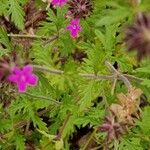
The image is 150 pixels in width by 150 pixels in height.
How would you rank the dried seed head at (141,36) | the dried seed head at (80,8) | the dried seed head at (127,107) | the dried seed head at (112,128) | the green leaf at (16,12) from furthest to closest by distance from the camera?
the green leaf at (16,12) < the dried seed head at (80,8) < the dried seed head at (127,107) < the dried seed head at (112,128) < the dried seed head at (141,36)

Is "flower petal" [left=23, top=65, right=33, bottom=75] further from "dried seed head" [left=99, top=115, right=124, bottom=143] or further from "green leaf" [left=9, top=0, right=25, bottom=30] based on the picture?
"green leaf" [left=9, top=0, right=25, bottom=30]

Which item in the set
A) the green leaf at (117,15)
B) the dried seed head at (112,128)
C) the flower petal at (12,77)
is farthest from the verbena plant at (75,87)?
the green leaf at (117,15)

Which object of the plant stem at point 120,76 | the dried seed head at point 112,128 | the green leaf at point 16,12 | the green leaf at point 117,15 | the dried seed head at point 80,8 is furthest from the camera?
the green leaf at point 16,12

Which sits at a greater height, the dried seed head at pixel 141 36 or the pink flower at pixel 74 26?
the pink flower at pixel 74 26

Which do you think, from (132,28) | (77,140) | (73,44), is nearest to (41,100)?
(73,44)

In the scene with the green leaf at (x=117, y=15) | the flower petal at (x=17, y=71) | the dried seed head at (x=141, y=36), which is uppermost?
the green leaf at (x=117, y=15)

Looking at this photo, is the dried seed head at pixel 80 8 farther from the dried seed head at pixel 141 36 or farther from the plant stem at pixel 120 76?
the dried seed head at pixel 141 36

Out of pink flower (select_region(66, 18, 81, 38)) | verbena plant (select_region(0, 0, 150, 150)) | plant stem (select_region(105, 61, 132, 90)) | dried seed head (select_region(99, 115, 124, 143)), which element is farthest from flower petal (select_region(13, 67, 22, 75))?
pink flower (select_region(66, 18, 81, 38))

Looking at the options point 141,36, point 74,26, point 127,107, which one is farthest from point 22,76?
point 74,26
